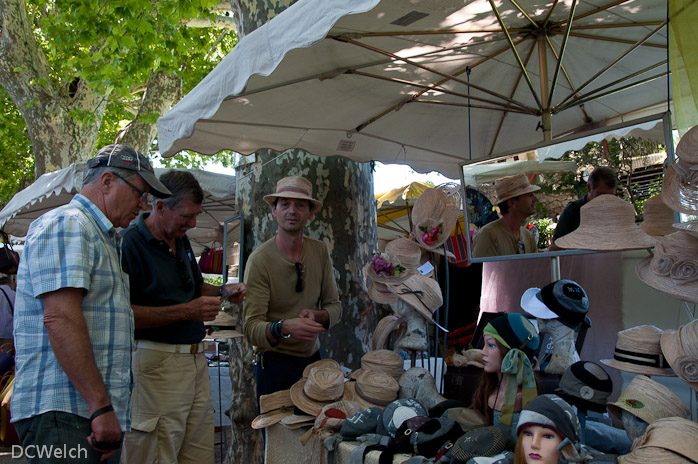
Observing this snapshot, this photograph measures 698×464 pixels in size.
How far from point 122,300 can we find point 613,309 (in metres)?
3.61

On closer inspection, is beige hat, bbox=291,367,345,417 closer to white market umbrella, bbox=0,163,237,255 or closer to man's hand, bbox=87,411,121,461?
man's hand, bbox=87,411,121,461

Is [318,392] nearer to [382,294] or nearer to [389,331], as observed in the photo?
[389,331]

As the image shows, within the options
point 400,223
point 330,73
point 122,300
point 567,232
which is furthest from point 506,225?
point 400,223

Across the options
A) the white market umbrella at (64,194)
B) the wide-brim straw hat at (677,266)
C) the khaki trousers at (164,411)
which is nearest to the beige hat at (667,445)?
the wide-brim straw hat at (677,266)

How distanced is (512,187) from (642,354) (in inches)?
57.9

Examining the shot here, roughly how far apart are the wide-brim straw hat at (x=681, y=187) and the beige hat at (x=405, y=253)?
147 cm

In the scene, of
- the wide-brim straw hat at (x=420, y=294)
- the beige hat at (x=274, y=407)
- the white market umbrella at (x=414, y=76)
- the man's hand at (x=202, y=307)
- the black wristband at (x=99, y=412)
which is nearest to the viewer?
the black wristband at (x=99, y=412)

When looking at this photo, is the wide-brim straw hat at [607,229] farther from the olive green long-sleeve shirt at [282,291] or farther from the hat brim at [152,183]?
the hat brim at [152,183]

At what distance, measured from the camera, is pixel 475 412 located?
236 cm

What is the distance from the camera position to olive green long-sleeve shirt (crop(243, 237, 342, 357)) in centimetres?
331

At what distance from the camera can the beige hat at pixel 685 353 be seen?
188 centimetres

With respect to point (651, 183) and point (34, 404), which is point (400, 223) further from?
point (34, 404)

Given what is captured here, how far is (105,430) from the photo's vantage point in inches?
78.0

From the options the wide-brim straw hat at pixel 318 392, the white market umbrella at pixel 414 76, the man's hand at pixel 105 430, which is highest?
the white market umbrella at pixel 414 76
